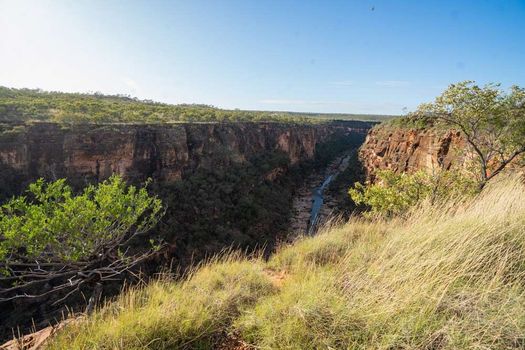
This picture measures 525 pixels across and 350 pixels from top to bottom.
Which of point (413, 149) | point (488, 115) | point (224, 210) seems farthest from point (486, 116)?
point (224, 210)

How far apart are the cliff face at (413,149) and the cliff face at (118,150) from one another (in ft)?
64.0

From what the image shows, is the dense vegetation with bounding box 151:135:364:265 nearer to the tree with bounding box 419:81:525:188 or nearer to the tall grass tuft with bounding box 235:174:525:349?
the tree with bounding box 419:81:525:188

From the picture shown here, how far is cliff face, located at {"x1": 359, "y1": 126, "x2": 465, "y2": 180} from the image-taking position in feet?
70.7

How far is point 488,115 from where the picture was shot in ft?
27.1

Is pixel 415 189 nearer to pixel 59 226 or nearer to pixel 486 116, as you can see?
pixel 486 116

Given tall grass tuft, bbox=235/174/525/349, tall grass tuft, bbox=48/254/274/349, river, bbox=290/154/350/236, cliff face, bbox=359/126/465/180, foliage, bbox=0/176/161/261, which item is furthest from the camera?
river, bbox=290/154/350/236

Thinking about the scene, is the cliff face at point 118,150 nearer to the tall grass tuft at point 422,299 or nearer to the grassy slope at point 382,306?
the grassy slope at point 382,306

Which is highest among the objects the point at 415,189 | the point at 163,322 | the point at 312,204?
the point at 415,189

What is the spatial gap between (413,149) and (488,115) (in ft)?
74.3

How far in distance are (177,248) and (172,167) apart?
10.2 m

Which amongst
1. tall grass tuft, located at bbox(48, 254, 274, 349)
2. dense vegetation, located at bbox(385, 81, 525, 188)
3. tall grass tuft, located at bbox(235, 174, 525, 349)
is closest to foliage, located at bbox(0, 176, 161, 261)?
tall grass tuft, located at bbox(48, 254, 274, 349)

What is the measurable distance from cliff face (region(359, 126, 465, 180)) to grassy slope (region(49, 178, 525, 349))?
41.4 ft

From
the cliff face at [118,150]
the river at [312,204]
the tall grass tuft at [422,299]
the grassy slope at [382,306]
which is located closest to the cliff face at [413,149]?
the river at [312,204]

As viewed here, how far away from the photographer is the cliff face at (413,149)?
2156 centimetres
